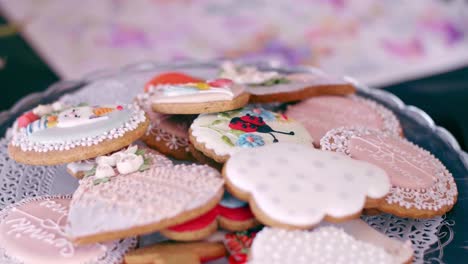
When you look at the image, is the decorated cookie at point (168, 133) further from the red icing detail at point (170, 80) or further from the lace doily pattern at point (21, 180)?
the lace doily pattern at point (21, 180)

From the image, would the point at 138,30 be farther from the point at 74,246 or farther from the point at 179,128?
the point at 74,246

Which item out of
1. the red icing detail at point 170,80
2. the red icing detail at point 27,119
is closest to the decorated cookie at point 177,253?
the red icing detail at point 27,119

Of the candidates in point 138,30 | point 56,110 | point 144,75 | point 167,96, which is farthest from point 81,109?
point 138,30

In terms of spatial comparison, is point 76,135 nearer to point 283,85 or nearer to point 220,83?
point 220,83

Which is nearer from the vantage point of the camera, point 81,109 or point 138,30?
point 81,109

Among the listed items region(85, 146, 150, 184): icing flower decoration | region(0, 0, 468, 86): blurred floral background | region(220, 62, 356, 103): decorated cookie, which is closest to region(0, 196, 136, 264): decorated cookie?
region(85, 146, 150, 184): icing flower decoration

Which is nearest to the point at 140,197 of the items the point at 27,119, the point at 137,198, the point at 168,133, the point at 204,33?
the point at 137,198

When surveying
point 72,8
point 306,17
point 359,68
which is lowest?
point 359,68
